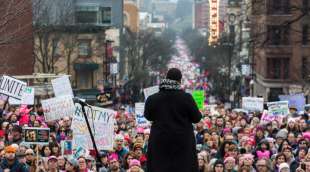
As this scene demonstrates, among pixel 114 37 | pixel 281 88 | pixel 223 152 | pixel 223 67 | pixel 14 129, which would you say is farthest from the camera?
pixel 223 67

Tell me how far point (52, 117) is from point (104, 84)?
49.6 meters

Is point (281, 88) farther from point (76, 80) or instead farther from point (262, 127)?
point (262, 127)

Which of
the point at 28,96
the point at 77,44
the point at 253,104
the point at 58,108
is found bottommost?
the point at 77,44

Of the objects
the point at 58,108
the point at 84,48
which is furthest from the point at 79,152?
the point at 84,48

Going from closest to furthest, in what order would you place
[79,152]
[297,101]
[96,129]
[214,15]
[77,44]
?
[79,152] → [96,129] → [297,101] → [77,44] → [214,15]

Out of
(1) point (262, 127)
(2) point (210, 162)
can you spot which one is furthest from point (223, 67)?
(2) point (210, 162)

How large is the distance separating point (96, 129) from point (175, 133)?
5.94 meters

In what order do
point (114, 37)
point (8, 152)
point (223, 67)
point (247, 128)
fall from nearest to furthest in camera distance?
1. point (8, 152)
2. point (247, 128)
3. point (114, 37)
4. point (223, 67)

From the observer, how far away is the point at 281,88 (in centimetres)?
6631

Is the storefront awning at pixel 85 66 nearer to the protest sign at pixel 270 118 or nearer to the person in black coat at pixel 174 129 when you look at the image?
the protest sign at pixel 270 118

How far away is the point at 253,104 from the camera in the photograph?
25.4 m

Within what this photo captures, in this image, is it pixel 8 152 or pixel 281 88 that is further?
pixel 281 88

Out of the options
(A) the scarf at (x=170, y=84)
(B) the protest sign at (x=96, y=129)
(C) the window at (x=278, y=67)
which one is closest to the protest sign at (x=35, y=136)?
(B) the protest sign at (x=96, y=129)

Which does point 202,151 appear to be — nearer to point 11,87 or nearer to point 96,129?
point 96,129
